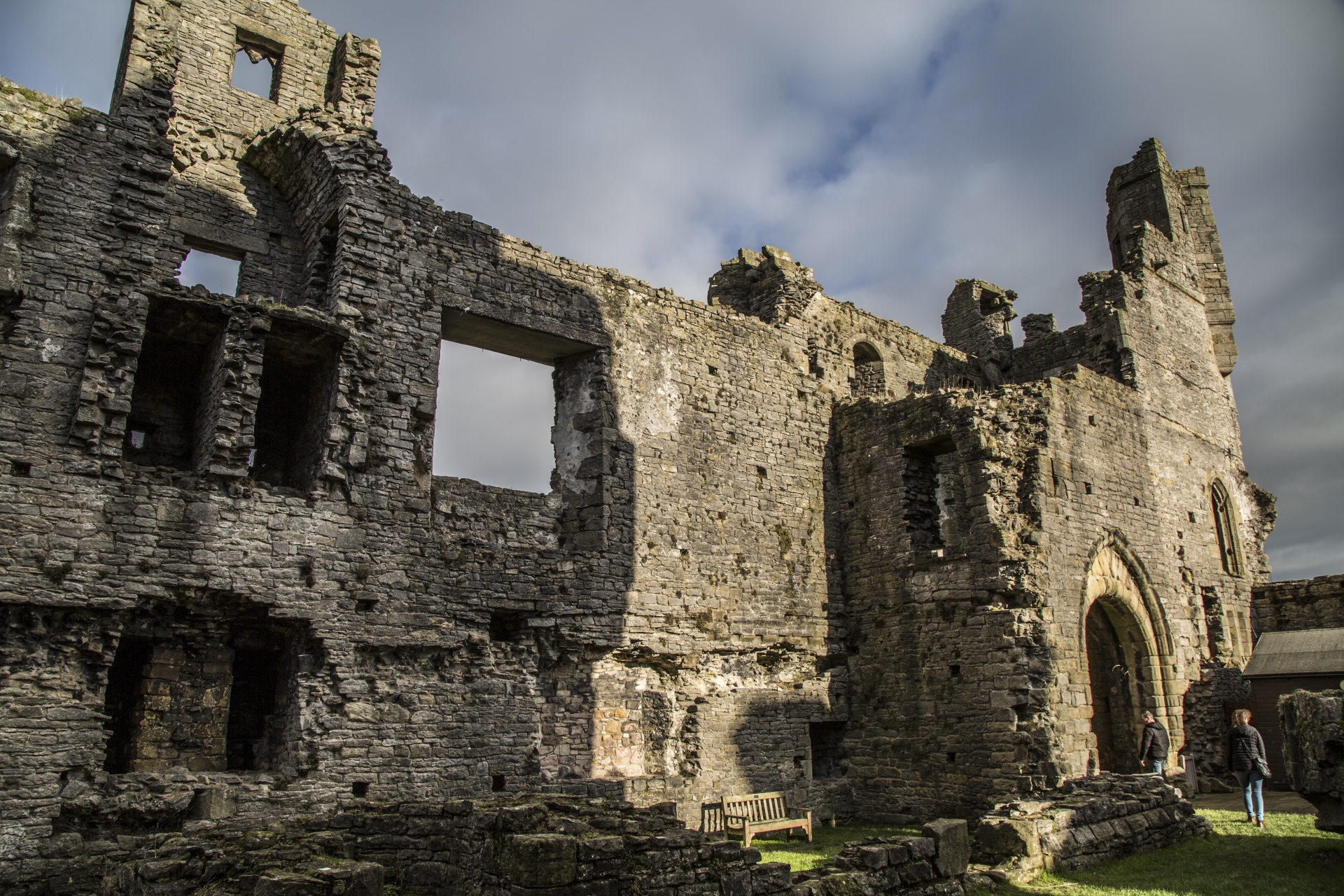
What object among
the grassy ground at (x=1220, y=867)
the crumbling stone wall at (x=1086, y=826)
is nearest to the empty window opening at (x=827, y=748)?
the grassy ground at (x=1220, y=867)

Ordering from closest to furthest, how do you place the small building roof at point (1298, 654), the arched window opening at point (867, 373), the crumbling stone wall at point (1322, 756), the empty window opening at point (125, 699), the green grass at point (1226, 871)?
the green grass at point (1226, 871) < the crumbling stone wall at point (1322, 756) < the empty window opening at point (125, 699) < the small building roof at point (1298, 654) < the arched window opening at point (867, 373)

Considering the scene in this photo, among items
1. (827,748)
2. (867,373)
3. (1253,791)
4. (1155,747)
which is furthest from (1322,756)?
(867,373)

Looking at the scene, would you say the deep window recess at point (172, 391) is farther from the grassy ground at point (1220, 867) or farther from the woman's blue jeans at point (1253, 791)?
the woman's blue jeans at point (1253, 791)

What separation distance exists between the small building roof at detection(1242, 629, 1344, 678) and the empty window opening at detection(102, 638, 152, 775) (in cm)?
1728

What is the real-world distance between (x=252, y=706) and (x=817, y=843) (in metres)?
7.09

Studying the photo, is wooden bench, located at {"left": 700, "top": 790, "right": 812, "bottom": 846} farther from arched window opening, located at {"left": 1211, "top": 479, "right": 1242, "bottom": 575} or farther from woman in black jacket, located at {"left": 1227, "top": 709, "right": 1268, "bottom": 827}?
arched window opening, located at {"left": 1211, "top": 479, "right": 1242, "bottom": 575}

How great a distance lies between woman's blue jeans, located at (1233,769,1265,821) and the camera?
11.1 meters

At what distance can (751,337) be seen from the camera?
14914mm

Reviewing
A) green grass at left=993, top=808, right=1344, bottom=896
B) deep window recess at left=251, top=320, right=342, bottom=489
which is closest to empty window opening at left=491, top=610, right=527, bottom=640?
deep window recess at left=251, top=320, right=342, bottom=489

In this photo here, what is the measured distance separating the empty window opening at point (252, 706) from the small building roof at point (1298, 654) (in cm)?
1603

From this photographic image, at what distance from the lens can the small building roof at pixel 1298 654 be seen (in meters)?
15.6

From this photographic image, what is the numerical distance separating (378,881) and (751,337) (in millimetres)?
10578

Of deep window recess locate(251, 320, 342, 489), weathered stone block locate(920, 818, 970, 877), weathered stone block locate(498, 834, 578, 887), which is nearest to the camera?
weathered stone block locate(498, 834, 578, 887)

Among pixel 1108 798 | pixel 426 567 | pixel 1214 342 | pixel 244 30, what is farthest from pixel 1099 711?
pixel 244 30
